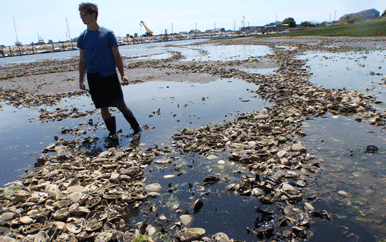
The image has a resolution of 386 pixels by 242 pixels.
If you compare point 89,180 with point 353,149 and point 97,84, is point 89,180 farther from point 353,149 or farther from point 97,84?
point 353,149

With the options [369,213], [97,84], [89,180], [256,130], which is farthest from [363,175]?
[97,84]

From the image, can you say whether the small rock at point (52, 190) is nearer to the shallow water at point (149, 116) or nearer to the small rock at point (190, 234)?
the shallow water at point (149, 116)

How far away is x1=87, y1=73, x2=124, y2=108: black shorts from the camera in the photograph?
603 cm

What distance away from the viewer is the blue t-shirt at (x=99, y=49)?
573 centimetres

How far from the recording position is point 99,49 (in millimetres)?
5777

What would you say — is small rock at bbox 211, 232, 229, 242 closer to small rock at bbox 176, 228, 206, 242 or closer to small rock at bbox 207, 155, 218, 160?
small rock at bbox 176, 228, 206, 242

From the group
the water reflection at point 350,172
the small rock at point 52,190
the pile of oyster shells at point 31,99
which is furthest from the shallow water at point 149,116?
the water reflection at point 350,172

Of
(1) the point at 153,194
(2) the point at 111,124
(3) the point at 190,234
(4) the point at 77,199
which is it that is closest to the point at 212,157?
(1) the point at 153,194

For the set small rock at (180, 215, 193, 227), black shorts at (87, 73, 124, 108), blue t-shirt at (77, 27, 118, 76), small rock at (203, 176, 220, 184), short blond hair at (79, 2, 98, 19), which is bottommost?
small rock at (180, 215, 193, 227)

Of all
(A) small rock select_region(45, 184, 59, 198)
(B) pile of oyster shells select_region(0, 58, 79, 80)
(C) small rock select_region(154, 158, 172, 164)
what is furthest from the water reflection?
(B) pile of oyster shells select_region(0, 58, 79, 80)

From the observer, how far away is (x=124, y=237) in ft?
9.78

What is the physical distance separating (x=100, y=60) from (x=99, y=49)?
0.84 feet

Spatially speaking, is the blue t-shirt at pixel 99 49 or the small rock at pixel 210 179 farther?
the blue t-shirt at pixel 99 49

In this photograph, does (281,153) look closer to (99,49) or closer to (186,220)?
(186,220)
